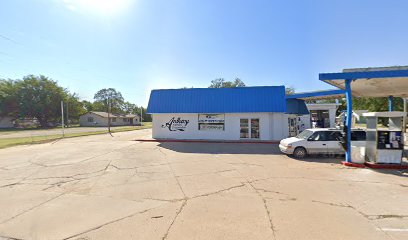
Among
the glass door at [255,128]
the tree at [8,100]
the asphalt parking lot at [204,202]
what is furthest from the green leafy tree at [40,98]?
the glass door at [255,128]

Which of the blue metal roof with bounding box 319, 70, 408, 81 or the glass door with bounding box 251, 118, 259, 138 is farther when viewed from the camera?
the glass door with bounding box 251, 118, 259, 138

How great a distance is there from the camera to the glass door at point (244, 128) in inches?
797

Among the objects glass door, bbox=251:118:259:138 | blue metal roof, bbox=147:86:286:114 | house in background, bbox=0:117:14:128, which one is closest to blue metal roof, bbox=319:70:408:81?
blue metal roof, bbox=147:86:286:114

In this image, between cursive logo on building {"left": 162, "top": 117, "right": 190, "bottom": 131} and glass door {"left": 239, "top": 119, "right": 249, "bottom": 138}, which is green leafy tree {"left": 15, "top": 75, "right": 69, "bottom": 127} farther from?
glass door {"left": 239, "top": 119, "right": 249, "bottom": 138}

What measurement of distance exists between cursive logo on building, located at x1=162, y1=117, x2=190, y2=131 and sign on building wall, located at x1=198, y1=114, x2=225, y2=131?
137 centimetres

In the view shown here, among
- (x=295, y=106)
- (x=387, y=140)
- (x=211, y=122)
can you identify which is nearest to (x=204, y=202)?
(x=387, y=140)

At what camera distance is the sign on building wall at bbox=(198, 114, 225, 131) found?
67.9ft

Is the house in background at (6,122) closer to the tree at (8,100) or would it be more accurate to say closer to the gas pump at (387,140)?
the tree at (8,100)

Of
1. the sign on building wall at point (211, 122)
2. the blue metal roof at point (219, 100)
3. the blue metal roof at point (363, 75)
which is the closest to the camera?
the blue metal roof at point (363, 75)

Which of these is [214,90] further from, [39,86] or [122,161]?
[39,86]

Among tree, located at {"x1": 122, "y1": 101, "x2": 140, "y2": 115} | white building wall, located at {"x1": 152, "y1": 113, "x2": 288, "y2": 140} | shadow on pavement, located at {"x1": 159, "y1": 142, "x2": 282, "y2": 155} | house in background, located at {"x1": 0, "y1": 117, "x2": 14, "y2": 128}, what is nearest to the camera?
shadow on pavement, located at {"x1": 159, "y1": 142, "x2": 282, "y2": 155}

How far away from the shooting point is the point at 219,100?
20.6 metres

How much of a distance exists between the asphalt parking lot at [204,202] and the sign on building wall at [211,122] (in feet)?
35.6

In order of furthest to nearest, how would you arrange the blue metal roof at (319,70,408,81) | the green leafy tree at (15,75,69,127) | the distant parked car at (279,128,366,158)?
the green leafy tree at (15,75,69,127)
the distant parked car at (279,128,366,158)
the blue metal roof at (319,70,408,81)
